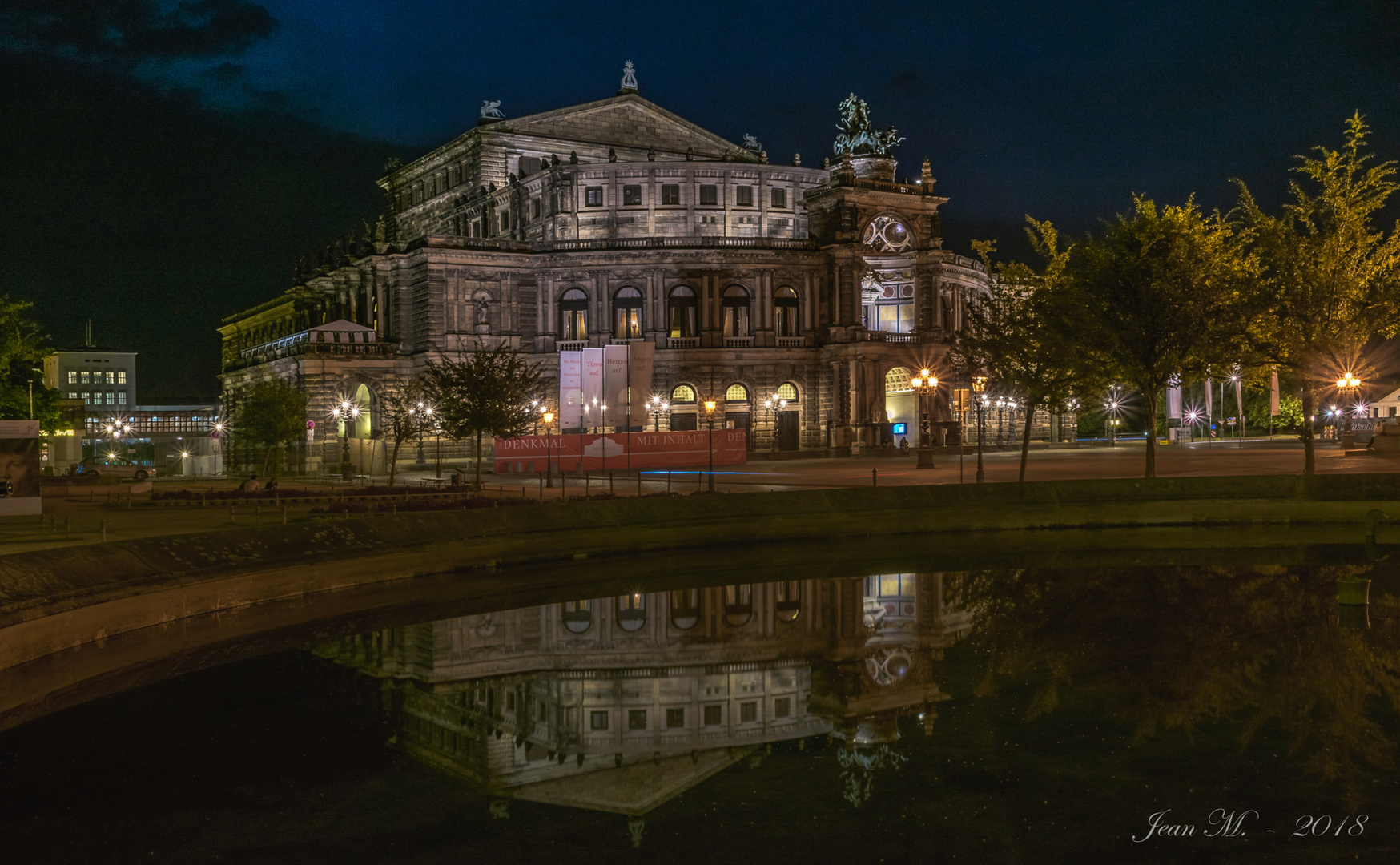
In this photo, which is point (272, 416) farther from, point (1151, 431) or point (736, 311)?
point (1151, 431)

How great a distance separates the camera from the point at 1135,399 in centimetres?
14788

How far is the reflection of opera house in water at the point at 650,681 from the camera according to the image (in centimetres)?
1145

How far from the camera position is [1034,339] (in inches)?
1654

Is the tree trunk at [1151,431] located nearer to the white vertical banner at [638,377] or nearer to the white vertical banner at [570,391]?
the white vertical banner at [638,377]

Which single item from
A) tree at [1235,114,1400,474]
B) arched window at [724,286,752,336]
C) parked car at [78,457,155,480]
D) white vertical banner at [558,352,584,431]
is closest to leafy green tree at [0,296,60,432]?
parked car at [78,457,155,480]

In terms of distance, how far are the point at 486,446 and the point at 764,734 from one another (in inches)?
2629

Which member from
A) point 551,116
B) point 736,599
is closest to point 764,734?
point 736,599

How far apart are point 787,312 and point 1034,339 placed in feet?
148

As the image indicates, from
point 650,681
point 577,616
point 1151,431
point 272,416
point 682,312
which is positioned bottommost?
point 650,681

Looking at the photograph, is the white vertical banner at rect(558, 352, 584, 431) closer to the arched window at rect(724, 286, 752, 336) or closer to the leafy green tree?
the arched window at rect(724, 286, 752, 336)

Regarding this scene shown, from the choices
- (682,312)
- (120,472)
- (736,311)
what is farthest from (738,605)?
(736,311)

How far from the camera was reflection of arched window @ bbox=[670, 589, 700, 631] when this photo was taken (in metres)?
18.7

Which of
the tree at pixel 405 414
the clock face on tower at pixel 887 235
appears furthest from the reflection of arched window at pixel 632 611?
the clock face on tower at pixel 887 235

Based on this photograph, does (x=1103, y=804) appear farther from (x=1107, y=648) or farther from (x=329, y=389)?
(x=329, y=389)
